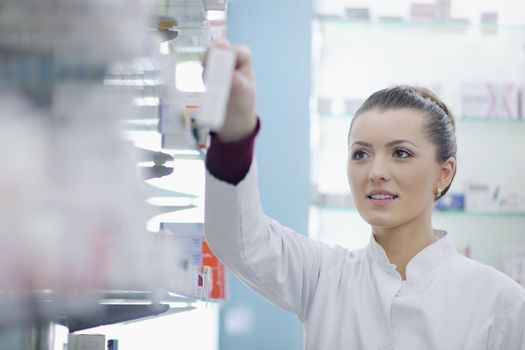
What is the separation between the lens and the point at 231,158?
1.23m

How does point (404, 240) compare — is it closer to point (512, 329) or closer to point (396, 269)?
point (396, 269)

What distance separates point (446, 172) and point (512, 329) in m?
0.47

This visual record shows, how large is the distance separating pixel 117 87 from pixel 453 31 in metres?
3.39

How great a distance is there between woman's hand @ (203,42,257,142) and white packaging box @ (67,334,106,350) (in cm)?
55

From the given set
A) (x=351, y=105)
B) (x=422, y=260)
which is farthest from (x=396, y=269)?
(x=351, y=105)

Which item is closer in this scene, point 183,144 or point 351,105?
point 183,144

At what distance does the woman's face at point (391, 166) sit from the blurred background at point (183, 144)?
0.45m

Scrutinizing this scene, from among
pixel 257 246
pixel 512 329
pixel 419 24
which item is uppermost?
pixel 419 24

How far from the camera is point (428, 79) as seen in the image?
3.87m

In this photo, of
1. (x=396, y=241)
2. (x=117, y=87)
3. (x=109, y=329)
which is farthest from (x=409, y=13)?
(x=117, y=87)

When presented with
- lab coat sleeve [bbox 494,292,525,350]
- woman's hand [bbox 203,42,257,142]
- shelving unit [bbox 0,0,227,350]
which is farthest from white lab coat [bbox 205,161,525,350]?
shelving unit [bbox 0,0,227,350]

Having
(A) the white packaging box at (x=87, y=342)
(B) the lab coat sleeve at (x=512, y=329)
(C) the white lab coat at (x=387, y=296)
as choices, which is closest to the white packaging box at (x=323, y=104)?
(C) the white lab coat at (x=387, y=296)

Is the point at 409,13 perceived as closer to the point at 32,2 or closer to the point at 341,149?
the point at 341,149

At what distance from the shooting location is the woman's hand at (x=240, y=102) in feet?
3.31
